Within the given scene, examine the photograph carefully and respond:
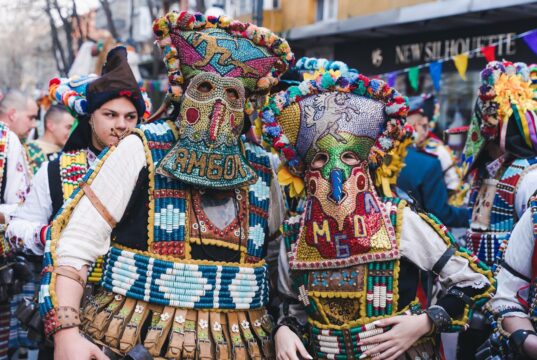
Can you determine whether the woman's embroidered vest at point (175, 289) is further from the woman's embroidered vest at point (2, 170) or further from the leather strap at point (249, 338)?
the woman's embroidered vest at point (2, 170)

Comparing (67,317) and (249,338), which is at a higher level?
(67,317)

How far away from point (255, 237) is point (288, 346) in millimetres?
484

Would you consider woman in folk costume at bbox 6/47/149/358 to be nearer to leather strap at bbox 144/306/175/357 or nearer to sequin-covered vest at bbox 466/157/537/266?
leather strap at bbox 144/306/175/357

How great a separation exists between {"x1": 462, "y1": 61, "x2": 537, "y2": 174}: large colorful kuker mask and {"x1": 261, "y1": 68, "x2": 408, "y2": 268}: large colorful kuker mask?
1706 mm

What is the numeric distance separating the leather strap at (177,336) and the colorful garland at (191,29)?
3.01 feet

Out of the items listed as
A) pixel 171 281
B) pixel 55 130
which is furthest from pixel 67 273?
pixel 55 130

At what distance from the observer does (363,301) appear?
10.2 ft

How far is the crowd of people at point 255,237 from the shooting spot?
296cm

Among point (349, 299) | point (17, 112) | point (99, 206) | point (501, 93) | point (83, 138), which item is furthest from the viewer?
point (17, 112)

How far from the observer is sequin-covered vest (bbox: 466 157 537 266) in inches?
183

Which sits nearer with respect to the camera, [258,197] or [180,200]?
[180,200]

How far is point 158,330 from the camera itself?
9.64ft

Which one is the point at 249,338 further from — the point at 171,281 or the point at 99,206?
the point at 99,206

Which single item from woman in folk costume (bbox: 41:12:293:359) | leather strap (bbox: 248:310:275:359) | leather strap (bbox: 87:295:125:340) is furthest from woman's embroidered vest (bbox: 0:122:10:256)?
leather strap (bbox: 248:310:275:359)
